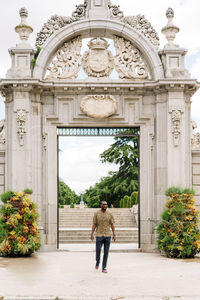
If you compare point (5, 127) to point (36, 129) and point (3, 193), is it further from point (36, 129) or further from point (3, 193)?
point (3, 193)

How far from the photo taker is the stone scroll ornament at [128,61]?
13.7 metres

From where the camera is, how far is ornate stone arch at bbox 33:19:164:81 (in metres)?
13.5

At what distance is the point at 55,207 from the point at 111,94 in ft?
11.3

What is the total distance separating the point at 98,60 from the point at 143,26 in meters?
1.56

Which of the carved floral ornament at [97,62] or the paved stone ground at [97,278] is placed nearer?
the paved stone ground at [97,278]

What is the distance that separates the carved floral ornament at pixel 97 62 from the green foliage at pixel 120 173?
2109 centimetres

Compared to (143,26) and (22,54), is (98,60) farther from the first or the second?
(22,54)

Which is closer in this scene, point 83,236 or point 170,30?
point 170,30

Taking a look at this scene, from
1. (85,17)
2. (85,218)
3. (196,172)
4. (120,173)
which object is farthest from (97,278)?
(120,173)

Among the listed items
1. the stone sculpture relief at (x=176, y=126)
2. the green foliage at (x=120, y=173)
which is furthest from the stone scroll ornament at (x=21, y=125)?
the green foliage at (x=120, y=173)

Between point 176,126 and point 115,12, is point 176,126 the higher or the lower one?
the lower one

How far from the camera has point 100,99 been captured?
44.5 ft

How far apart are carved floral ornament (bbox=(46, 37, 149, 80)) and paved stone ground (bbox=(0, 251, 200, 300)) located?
498cm

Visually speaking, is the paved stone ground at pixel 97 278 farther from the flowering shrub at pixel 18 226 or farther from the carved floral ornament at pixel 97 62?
the carved floral ornament at pixel 97 62
